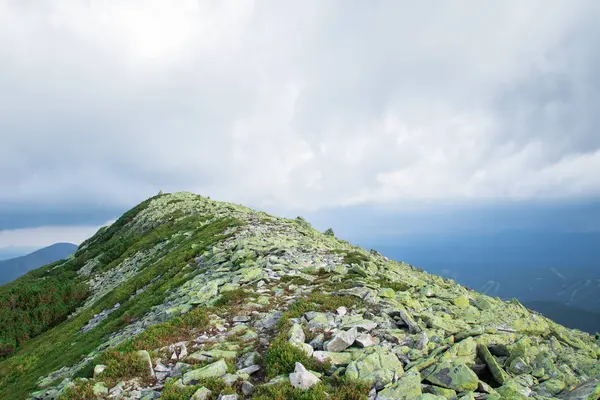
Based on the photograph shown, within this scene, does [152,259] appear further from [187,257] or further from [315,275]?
[315,275]

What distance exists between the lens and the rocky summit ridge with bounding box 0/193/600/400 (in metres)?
8.89

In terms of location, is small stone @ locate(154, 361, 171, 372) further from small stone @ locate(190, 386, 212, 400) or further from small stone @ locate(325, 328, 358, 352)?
small stone @ locate(325, 328, 358, 352)

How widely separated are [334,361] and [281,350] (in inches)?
62.8

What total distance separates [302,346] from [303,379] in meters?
1.65

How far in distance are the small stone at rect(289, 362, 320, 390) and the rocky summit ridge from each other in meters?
0.03

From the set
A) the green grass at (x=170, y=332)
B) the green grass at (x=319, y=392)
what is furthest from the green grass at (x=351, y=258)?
the green grass at (x=319, y=392)

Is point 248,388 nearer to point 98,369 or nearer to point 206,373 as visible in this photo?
point 206,373

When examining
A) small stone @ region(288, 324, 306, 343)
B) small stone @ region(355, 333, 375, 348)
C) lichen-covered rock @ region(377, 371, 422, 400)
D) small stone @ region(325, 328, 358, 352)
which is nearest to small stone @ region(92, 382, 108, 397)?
small stone @ region(288, 324, 306, 343)

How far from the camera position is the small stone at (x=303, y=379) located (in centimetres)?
854

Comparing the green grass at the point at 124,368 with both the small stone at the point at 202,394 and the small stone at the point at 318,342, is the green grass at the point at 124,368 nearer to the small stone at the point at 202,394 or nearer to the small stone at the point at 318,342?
the small stone at the point at 202,394

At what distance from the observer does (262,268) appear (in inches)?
810

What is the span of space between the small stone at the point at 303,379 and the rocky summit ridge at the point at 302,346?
27 millimetres

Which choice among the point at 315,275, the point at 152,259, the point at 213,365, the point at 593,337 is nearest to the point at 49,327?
the point at 152,259

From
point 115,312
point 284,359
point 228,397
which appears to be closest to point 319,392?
point 284,359
